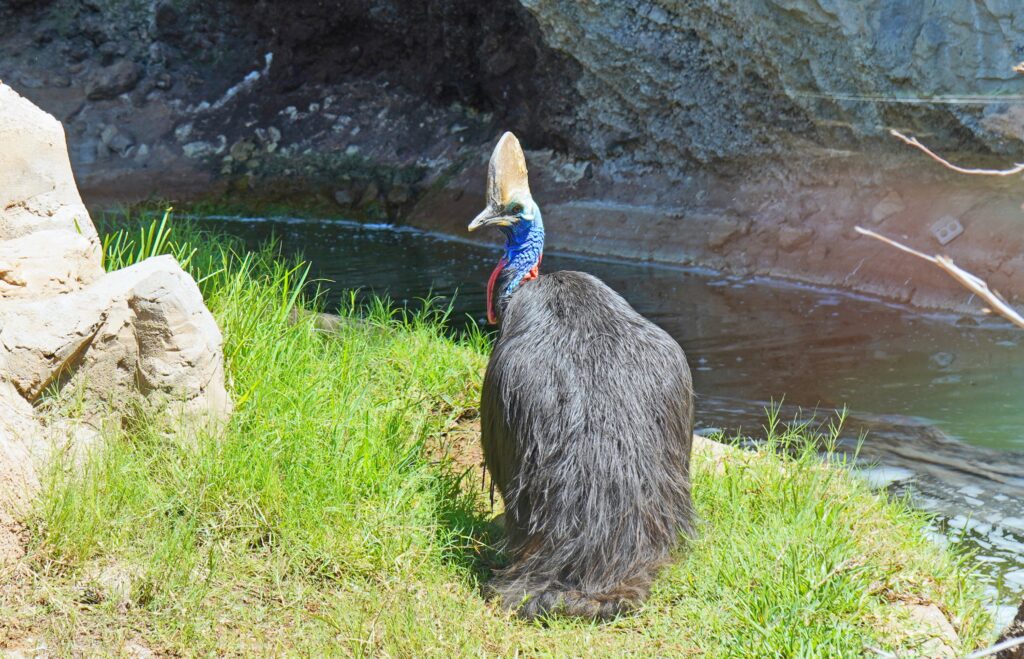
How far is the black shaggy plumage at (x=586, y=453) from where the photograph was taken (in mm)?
3502

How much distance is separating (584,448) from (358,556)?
79 centimetres

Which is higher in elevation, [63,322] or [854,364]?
[63,322]

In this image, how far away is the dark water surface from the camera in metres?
5.03

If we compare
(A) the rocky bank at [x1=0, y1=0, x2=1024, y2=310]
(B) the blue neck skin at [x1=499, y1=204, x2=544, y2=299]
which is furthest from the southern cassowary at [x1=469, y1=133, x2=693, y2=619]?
(A) the rocky bank at [x1=0, y1=0, x2=1024, y2=310]

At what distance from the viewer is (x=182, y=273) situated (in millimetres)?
3934

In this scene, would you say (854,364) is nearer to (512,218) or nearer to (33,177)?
(512,218)

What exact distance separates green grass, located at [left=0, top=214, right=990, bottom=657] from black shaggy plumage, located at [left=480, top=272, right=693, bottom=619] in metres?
0.12

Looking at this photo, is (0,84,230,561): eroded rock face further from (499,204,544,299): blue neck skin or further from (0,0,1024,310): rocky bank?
(0,0,1024,310): rocky bank

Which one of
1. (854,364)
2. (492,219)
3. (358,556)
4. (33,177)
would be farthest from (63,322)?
(854,364)

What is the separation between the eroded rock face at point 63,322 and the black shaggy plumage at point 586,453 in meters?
1.05

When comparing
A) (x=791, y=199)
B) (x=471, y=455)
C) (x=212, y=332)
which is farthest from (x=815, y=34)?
(x=212, y=332)

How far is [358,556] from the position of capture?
364 cm

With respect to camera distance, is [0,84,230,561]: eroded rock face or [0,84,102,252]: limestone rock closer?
[0,84,230,561]: eroded rock face

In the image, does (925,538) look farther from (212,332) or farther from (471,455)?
(212,332)
